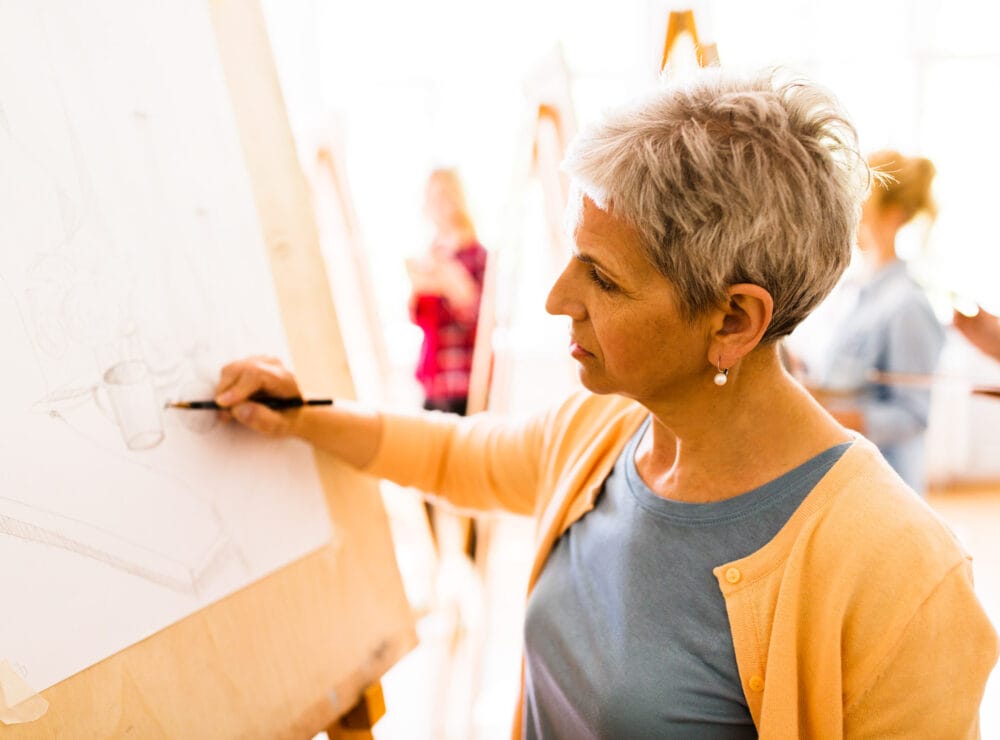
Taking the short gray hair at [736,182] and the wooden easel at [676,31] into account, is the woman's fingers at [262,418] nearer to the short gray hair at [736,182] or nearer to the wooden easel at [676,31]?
the short gray hair at [736,182]

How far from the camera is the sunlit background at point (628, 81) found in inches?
165

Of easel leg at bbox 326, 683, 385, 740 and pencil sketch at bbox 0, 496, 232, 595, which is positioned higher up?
pencil sketch at bbox 0, 496, 232, 595

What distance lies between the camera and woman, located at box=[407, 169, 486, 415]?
2746 mm

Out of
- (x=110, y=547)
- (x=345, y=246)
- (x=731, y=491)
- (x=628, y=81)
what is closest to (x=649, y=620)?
(x=731, y=491)

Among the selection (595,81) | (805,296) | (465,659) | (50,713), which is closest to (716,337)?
(805,296)

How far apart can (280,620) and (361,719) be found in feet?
0.71

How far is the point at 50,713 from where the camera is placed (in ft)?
2.35

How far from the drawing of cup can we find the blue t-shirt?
49 centimetres

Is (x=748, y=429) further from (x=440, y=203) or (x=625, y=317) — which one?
(x=440, y=203)

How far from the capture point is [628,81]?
14.4 ft

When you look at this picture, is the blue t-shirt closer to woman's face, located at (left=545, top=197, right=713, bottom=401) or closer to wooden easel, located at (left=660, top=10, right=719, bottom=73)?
woman's face, located at (left=545, top=197, right=713, bottom=401)

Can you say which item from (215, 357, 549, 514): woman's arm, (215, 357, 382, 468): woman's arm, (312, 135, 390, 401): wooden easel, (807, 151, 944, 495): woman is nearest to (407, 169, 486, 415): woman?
(312, 135, 390, 401): wooden easel

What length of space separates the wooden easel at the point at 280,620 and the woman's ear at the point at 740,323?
0.55 m

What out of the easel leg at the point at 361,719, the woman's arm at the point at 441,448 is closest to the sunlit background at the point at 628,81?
the woman's arm at the point at 441,448
